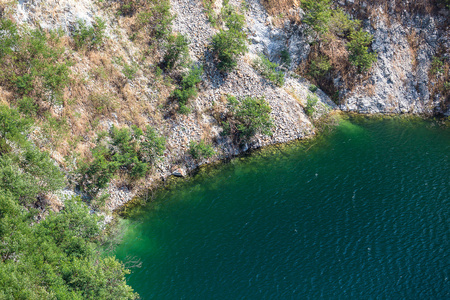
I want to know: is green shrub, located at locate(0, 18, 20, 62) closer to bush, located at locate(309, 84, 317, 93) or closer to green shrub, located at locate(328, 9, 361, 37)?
bush, located at locate(309, 84, 317, 93)

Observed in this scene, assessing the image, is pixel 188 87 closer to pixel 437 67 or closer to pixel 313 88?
pixel 313 88

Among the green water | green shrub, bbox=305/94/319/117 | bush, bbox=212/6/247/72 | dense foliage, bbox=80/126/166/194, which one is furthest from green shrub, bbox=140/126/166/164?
green shrub, bbox=305/94/319/117

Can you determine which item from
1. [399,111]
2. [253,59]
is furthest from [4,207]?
[399,111]

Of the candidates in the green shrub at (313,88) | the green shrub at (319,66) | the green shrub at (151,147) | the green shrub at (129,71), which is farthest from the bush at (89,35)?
the green shrub at (319,66)

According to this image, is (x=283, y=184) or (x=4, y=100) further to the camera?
(x=283, y=184)

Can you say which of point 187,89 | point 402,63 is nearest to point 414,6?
point 402,63

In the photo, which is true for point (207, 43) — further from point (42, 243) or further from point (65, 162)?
point (42, 243)
